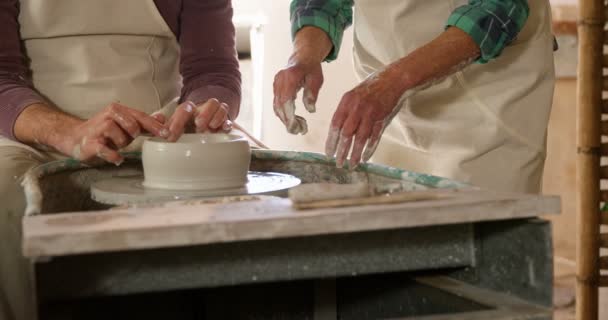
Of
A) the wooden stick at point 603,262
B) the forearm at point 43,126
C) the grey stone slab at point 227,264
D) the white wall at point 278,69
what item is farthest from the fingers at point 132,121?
the white wall at point 278,69

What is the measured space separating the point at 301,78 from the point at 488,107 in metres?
0.40

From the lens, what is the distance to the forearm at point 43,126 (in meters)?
1.30

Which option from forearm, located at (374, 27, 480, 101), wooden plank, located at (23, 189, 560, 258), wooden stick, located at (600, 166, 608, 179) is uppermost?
forearm, located at (374, 27, 480, 101)

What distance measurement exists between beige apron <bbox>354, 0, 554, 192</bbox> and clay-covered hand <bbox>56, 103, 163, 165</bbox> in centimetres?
57

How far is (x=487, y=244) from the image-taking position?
0.88m

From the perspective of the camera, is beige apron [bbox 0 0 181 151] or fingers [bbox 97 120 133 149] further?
beige apron [bbox 0 0 181 151]

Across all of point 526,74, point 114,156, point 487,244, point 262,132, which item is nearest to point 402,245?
point 487,244

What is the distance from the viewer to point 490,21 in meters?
1.30

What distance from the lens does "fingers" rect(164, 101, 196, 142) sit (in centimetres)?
121

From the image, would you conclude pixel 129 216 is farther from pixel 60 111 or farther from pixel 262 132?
pixel 262 132

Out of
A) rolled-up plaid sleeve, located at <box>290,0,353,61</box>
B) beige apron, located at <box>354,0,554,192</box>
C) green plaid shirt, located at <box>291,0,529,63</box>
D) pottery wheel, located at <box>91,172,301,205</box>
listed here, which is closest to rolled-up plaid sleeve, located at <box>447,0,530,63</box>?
green plaid shirt, located at <box>291,0,529,63</box>

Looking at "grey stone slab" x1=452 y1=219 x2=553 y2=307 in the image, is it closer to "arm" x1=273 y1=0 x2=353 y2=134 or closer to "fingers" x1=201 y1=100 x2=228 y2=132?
"arm" x1=273 y1=0 x2=353 y2=134

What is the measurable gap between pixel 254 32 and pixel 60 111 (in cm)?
110

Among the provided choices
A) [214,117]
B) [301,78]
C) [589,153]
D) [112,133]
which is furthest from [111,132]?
[589,153]
